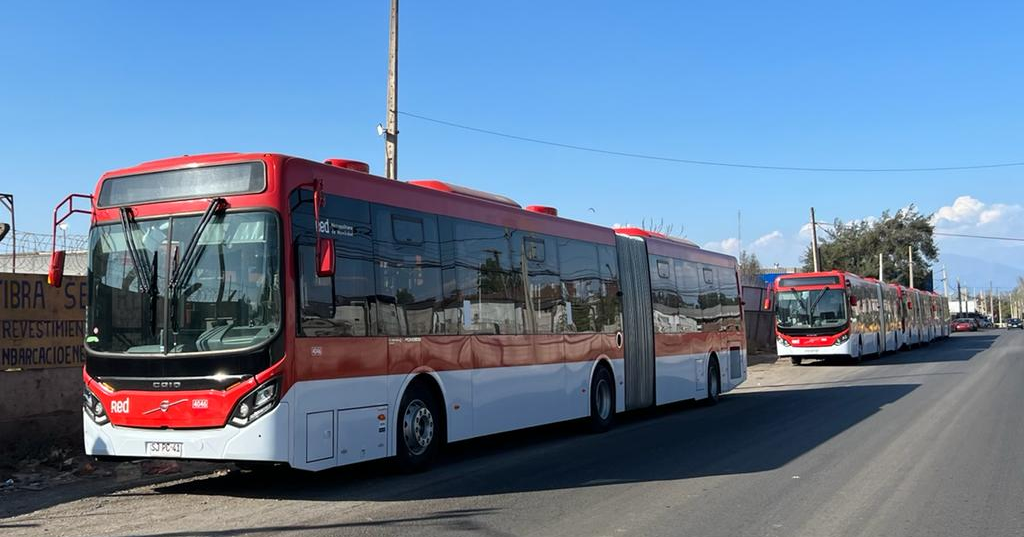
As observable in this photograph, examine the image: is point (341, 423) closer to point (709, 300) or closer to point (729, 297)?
point (709, 300)

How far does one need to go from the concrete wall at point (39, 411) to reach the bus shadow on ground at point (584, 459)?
2531 mm

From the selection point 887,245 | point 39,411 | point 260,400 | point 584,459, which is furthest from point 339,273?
point 887,245

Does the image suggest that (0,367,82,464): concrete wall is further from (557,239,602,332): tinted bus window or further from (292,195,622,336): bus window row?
(557,239,602,332): tinted bus window

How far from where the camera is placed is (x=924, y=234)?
9469cm

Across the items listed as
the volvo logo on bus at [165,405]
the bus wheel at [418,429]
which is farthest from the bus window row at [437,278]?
the volvo logo on bus at [165,405]

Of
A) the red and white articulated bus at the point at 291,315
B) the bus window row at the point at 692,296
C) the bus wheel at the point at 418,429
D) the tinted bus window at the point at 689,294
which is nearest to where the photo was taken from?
the red and white articulated bus at the point at 291,315

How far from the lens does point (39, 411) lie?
11.2 metres

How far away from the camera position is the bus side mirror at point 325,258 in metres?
8.23

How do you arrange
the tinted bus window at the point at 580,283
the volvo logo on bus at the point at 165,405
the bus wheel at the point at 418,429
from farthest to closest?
the tinted bus window at the point at 580,283 → the bus wheel at the point at 418,429 → the volvo logo on bus at the point at 165,405

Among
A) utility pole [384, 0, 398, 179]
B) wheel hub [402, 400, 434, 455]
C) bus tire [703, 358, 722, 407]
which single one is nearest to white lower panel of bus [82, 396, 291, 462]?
wheel hub [402, 400, 434, 455]

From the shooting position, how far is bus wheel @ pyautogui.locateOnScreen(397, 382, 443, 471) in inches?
391

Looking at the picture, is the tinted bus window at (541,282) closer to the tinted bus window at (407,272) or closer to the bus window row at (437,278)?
the bus window row at (437,278)

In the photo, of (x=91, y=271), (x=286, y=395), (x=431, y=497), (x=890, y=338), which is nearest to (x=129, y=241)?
(x=91, y=271)

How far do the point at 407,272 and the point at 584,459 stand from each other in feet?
11.0
